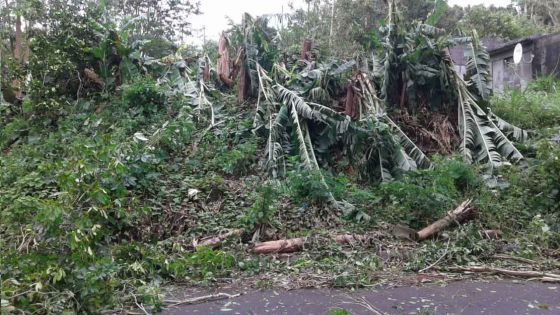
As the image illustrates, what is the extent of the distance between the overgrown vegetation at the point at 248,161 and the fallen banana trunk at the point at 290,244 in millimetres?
142

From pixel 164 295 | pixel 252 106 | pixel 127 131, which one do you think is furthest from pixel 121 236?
pixel 252 106

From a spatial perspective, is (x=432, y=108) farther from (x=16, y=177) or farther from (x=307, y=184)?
→ (x=16, y=177)

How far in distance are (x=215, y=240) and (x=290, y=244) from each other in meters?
0.96

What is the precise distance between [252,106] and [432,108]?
3.93 m

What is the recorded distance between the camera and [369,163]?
844cm

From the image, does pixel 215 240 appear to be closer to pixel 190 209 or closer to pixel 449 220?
pixel 190 209

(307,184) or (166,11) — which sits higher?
(166,11)

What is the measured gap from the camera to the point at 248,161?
846 cm

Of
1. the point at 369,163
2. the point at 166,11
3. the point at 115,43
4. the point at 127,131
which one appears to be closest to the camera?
the point at 369,163

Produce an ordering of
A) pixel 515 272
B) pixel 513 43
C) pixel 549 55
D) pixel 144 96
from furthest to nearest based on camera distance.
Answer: pixel 513 43 → pixel 549 55 → pixel 144 96 → pixel 515 272

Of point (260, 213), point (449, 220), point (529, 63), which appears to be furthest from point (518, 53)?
point (260, 213)

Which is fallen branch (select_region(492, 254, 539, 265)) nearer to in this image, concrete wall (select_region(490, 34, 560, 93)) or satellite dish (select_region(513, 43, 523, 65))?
concrete wall (select_region(490, 34, 560, 93))

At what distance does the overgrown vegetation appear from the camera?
4.38 metres

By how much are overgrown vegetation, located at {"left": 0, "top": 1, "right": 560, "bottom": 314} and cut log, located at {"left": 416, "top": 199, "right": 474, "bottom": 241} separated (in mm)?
166
